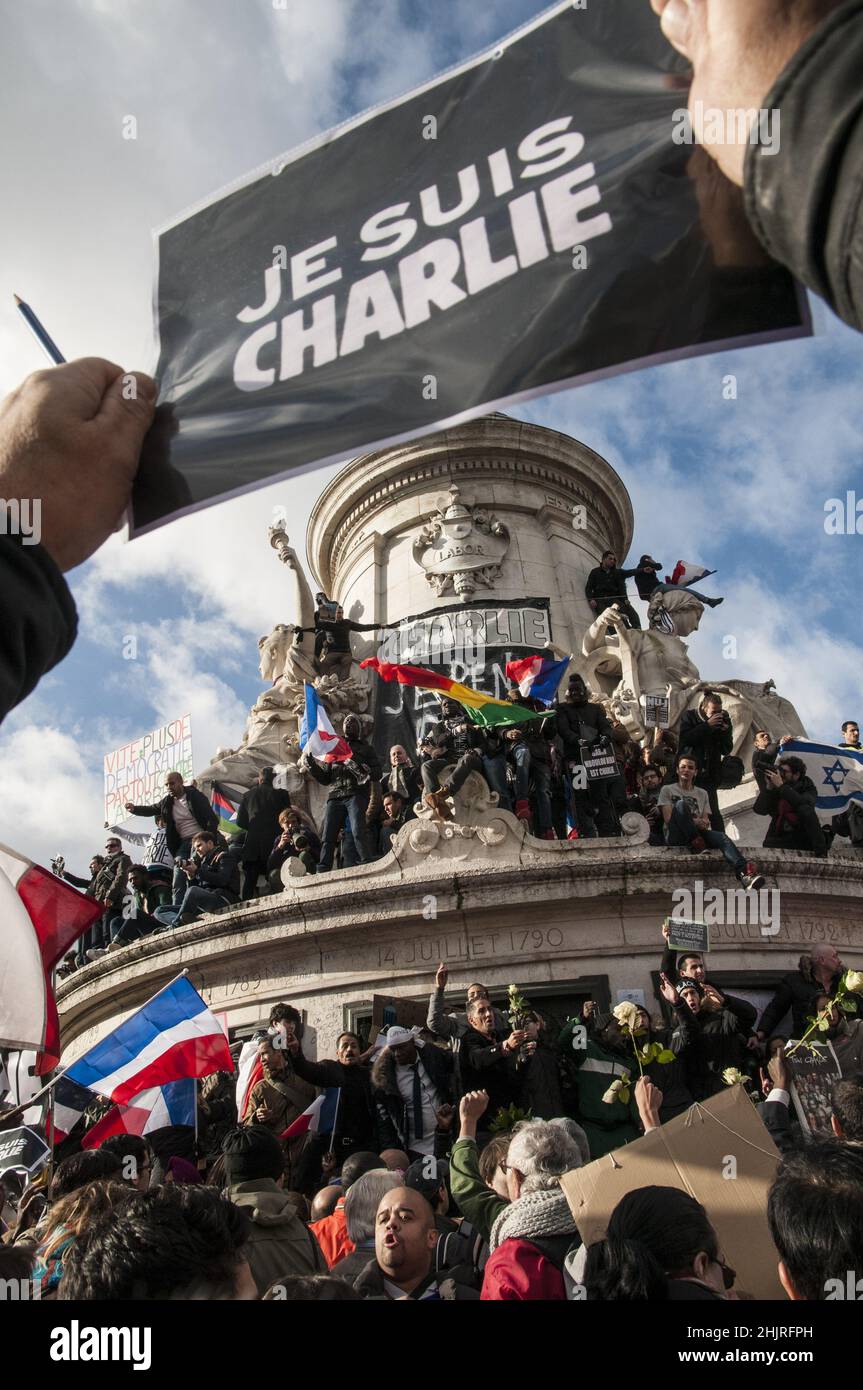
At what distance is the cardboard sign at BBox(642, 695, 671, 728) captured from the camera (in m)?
16.4

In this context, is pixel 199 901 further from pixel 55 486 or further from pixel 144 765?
pixel 144 765

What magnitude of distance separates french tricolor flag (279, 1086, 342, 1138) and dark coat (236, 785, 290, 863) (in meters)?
6.13

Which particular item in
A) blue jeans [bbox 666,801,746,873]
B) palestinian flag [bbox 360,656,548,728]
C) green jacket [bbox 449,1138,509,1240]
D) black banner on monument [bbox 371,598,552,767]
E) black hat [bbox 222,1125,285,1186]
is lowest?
green jacket [bbox 449,1138,509,1240]

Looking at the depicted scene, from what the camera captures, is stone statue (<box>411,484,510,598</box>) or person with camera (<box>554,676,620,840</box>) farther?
stone statue (<box>411,484,510,598</box>)

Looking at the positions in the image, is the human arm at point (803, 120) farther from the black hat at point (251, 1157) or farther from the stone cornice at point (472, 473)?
the stone cornice at point (472, 473)

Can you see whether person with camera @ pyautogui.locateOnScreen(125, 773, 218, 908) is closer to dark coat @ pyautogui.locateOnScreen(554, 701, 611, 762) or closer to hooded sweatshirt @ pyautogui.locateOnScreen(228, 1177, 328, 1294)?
dark coat @ pyautogui.locateOnScreen(554, 701, 611, 762)

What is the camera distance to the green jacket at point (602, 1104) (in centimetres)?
857

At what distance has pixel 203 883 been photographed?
13922mm

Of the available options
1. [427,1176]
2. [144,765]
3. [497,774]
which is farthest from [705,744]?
[144,765]

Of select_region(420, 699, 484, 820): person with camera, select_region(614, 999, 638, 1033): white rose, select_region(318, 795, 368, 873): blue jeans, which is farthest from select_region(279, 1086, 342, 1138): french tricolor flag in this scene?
select_region(318, 795, 368, 873): blue jeans

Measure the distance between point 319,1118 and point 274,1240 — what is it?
4.35 meters

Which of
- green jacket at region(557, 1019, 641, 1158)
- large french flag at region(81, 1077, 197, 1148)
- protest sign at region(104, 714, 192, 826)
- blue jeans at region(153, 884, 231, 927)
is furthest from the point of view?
protest sign at region(104, 714, 192, 826)

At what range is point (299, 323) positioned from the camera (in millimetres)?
2627

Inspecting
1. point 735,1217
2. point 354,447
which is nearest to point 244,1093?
point 735,1217
